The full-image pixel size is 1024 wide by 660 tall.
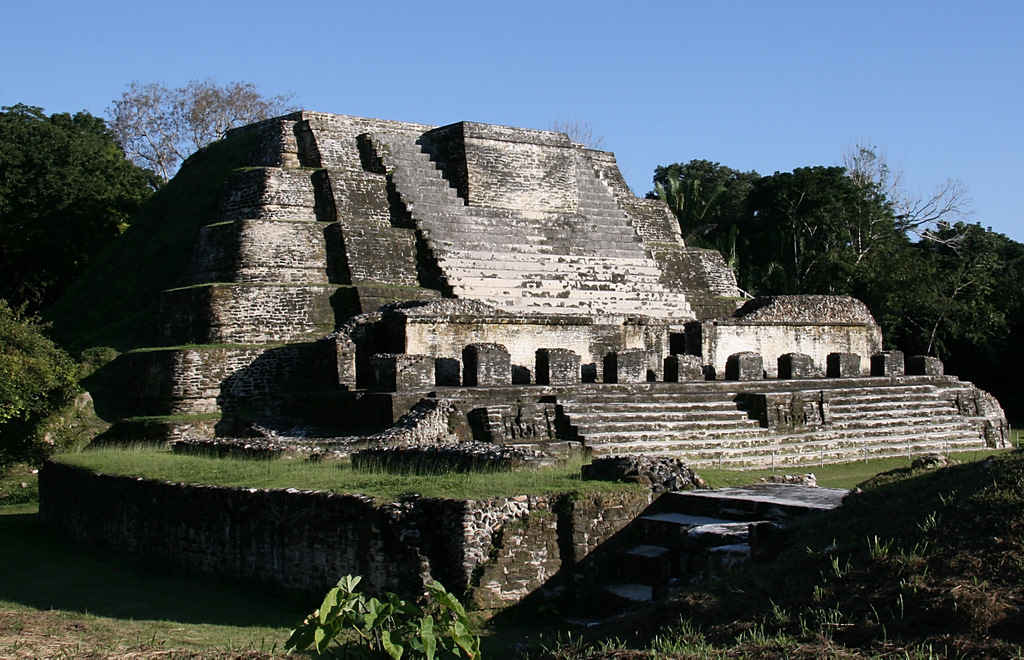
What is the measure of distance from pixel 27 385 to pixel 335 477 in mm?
7257

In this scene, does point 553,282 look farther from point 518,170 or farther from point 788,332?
point 788,332

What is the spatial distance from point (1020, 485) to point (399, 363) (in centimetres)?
1036

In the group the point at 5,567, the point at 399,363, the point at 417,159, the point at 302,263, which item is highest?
the point at 417,159

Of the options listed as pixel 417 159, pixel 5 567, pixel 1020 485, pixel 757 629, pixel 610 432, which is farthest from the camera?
pixel 417 159

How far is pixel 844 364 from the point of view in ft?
68.5

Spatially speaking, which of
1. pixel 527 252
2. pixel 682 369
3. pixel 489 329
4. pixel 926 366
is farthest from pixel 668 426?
pixel 926 366

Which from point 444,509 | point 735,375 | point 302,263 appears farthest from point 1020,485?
point 302,263

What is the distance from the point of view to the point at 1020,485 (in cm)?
646

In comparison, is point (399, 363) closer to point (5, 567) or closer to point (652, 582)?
point (5, 567)

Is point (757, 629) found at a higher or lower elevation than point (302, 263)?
lower

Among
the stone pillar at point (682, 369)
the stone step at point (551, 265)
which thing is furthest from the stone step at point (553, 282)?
the stone pillar at point (682, 369)

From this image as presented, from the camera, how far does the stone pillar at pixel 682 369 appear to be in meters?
18.2

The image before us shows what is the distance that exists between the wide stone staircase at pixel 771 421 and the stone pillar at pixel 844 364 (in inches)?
30.6

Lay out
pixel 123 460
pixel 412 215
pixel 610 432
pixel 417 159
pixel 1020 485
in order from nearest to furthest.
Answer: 1. pixel 1020 485
2. pixel 123 460
3. pixel 610 432
4. pixel 412 215
5. pixel 417 159
